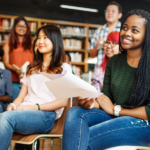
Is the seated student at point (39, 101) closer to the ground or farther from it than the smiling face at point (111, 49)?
closer to the ground

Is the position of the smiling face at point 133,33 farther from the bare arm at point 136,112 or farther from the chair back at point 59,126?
the chair back at point 59,126

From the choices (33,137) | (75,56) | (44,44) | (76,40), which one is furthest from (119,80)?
(76,40)

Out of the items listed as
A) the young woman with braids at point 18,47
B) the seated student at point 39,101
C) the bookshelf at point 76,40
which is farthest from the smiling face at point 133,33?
the bookshelf at point 76,40

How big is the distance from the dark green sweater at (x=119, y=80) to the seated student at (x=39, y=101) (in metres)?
0.41

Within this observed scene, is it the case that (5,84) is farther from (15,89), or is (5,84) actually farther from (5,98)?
(15,89)

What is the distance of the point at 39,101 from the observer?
158cm

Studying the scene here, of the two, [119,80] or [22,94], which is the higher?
[119,80]

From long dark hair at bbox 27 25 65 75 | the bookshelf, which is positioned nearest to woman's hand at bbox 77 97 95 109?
long dark hair at bbox 27 25 65 75

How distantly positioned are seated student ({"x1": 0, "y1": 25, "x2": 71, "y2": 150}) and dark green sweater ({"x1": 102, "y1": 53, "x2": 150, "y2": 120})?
41 centimetres

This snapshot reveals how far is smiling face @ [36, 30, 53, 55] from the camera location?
5.70ft

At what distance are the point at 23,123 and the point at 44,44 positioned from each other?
73 cm

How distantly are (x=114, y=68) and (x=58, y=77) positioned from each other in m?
0.46

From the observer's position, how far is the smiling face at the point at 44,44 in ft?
5.70

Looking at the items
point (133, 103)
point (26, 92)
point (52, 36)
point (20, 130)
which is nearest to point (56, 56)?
point (52, 36)
